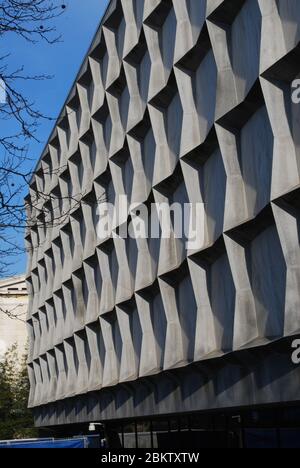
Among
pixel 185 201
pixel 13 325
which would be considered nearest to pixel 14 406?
pixel 13 325

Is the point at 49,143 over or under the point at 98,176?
over

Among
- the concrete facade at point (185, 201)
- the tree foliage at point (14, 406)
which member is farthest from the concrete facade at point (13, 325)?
the concrete facade at point (185, 201)

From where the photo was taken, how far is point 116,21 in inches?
1275

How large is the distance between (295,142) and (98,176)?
747 inches

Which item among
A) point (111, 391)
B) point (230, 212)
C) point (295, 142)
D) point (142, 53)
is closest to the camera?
point (295, 142)

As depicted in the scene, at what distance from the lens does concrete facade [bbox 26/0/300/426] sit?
16.0 meters

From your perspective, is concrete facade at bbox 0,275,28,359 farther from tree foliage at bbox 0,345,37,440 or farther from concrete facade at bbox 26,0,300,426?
concrete facade at bbox 26,0,300,426

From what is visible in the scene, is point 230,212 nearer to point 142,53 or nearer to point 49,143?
point 142,53

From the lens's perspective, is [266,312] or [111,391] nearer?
[266,312]

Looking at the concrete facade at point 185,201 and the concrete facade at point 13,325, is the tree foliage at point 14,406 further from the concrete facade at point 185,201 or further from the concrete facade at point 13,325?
the concrete facade at point 185,201

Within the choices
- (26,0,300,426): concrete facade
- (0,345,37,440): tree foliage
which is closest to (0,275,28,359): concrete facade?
(0,345,37,440): tree foliage

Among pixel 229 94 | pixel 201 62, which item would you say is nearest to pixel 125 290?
pixel 201 62

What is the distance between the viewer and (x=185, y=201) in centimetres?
2294

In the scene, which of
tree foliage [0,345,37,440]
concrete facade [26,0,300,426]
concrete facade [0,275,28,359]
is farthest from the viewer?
concrete facade [0,275,28,359]
